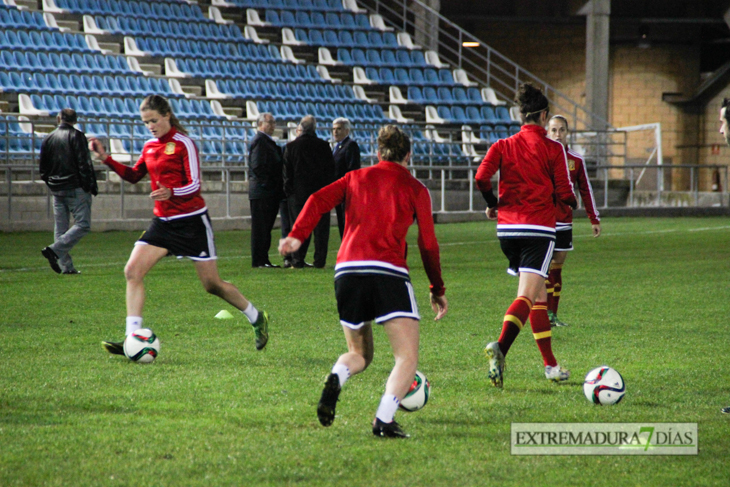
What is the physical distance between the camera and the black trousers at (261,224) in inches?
471

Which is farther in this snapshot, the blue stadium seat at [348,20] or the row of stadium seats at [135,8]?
the blue stadium seat at [348,20]

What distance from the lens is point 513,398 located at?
5.08 metres

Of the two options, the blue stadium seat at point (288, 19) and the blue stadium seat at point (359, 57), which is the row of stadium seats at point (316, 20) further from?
the blue stadium seat at point (359, 57)

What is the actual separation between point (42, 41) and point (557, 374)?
20.4m

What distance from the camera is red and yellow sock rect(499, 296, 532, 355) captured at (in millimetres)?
5309

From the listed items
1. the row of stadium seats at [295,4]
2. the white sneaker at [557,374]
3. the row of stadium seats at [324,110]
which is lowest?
the white sneaker at [557,374]

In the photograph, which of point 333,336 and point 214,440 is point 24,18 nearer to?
point 333,336

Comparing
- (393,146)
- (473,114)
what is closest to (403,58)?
(473,114)

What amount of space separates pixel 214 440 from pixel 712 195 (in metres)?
27.8

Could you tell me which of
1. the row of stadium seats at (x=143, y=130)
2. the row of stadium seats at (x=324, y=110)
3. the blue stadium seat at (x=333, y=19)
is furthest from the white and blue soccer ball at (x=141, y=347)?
the blue stadium seat at (x=333, y=19)

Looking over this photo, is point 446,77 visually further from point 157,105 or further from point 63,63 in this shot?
point 157,105

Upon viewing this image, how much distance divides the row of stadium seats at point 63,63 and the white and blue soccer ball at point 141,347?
1710 cm

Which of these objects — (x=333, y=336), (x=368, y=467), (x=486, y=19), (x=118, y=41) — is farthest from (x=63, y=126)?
(x=486, y=19)

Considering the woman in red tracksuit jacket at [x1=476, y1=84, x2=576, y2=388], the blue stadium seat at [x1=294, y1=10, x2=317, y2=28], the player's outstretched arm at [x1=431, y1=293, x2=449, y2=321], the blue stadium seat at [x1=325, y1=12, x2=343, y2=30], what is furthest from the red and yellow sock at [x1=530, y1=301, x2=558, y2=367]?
the blue stadium seat at [x1=325, y1=12, x2=343, y2=30]
